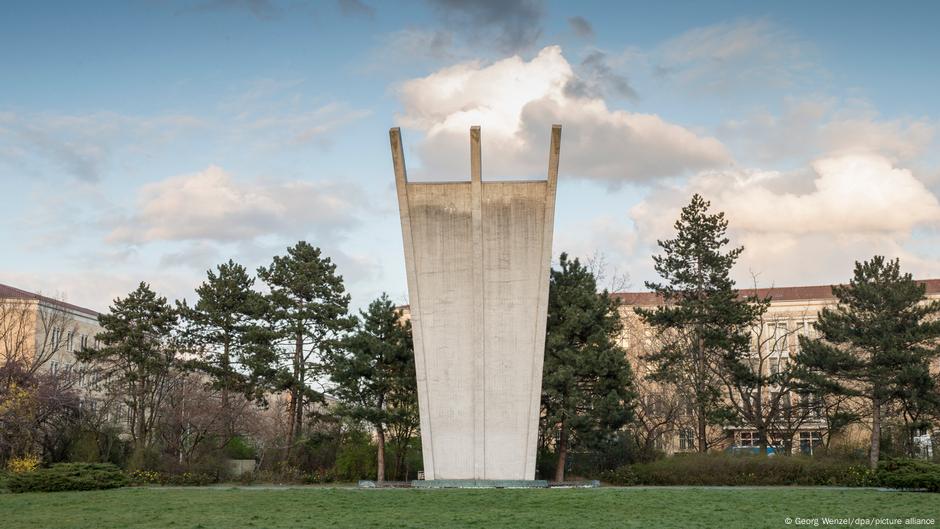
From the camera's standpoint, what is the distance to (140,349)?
3616cm

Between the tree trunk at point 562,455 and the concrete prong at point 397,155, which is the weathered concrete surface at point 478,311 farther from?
the tree trunk at point 562,455

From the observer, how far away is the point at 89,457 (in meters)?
33.5

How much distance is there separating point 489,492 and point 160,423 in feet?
61.4

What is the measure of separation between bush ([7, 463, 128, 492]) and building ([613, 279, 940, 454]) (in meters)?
19.7

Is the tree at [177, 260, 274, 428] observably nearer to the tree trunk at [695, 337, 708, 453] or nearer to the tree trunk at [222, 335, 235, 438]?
the tree trunk at [222, 335, 235, 438]

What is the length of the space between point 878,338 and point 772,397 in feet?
39.7

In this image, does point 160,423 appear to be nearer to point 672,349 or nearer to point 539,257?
point 539,257

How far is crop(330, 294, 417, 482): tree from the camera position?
31.2m

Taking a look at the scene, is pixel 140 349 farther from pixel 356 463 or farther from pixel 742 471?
pixel 742 471

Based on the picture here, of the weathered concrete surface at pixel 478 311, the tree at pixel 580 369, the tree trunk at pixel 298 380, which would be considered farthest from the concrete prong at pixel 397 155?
the tree trunk at pixel 298 380

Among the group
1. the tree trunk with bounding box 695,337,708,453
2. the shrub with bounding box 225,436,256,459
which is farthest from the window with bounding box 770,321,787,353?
the shrub with bounding box 225,436,256,459

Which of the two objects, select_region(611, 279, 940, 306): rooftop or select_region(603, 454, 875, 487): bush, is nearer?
select_region(603, 454, 875, 487): bush

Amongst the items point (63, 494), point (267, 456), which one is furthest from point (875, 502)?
point (267, 456)

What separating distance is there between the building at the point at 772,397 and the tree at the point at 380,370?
9.14 metres
